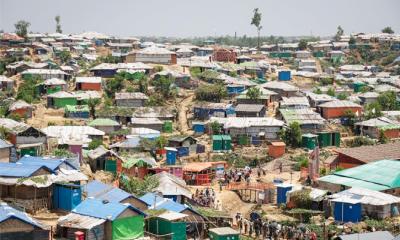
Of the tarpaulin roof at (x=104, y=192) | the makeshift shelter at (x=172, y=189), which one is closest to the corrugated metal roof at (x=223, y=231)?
the tarpaulin roof at (x=104, y=192)

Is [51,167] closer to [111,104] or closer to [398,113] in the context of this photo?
[111,104]

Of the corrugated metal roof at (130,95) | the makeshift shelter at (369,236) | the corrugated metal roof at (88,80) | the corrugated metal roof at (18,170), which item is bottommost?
the makeshift shelter at (369,236)

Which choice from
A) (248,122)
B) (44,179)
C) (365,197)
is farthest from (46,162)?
(248,122)

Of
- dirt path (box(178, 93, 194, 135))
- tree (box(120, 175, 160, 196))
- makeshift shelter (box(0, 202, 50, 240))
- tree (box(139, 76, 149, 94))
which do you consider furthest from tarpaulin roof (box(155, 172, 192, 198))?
tree (box(139, 76, 149, 94))

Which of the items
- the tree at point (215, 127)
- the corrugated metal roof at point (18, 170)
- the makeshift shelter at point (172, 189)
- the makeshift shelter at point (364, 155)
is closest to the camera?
the corrugated metal roof at point (18, 170)

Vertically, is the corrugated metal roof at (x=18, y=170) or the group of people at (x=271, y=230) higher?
the corrugated metal roof at (x=18, y=170)

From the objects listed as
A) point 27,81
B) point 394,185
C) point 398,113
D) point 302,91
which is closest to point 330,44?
point 302,91

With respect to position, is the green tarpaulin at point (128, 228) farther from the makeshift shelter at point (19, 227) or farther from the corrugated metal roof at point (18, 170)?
the corrugated metal roof at point (18, 170)

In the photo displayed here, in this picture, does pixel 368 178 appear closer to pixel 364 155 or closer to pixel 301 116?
pixel 364 155
